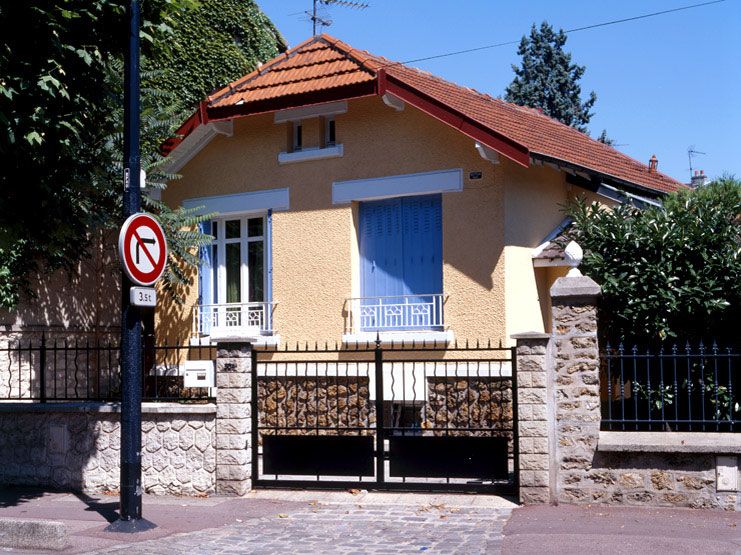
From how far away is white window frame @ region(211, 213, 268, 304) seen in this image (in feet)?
53.2

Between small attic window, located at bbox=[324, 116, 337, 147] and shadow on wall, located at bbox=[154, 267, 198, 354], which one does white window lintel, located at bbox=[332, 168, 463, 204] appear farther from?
shadow on wall, located at bbox=[154, 267, 198, 354]

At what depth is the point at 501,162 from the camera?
13.9m

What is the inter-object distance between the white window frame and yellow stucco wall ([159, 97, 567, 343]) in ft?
1.42

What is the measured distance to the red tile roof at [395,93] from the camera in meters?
13.8

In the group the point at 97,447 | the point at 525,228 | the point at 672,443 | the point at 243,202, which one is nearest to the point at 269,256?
the point at 243,202

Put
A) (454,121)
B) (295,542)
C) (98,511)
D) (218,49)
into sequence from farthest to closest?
(218,49) < (454,121) < (98,511) < (295,542)

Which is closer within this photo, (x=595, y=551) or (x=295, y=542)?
(x=595, y=551)

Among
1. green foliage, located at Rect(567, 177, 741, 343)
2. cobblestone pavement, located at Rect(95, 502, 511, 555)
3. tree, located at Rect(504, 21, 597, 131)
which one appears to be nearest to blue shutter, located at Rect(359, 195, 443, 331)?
green foliage, located at Rect(567, 177, 741, 343)

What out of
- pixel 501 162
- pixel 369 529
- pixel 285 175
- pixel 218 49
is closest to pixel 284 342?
pixel 285 175

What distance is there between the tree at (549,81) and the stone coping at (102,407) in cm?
3707

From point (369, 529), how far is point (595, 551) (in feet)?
7.13

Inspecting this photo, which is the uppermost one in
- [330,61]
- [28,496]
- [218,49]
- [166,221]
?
[218,49]

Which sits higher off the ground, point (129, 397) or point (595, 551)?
point (129, 397)

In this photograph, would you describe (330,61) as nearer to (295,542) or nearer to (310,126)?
(310,126)
